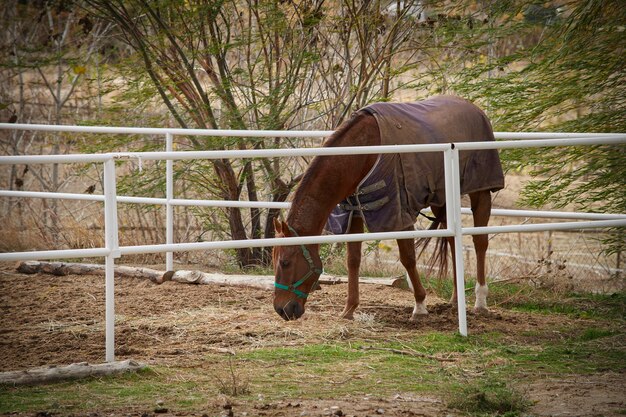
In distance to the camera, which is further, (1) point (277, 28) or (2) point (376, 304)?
(1) point (277, 28)

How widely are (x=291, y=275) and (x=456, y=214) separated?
3.55 feet

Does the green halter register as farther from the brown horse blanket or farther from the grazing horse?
the brown horse blanket

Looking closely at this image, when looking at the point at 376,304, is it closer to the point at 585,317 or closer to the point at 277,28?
the point at 585,317

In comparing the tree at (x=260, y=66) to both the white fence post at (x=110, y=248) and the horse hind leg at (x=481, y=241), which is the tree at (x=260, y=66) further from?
the white fence post at (x=110, y=248)

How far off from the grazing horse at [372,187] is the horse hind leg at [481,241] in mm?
10

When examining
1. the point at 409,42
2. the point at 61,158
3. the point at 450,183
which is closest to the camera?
the point at 61,158

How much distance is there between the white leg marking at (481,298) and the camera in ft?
19.3

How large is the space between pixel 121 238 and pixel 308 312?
3.61 metres

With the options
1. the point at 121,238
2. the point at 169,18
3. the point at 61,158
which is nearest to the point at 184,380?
the point at 61,158

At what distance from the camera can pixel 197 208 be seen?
30.7 feet

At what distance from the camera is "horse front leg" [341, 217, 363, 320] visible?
5612 millimetres

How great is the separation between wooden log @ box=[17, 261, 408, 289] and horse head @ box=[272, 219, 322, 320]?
125 centimetres

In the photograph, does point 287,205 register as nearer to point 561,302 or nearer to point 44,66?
point 561,302

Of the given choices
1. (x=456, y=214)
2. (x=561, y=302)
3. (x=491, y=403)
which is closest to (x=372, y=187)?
(x=456, y=214)
